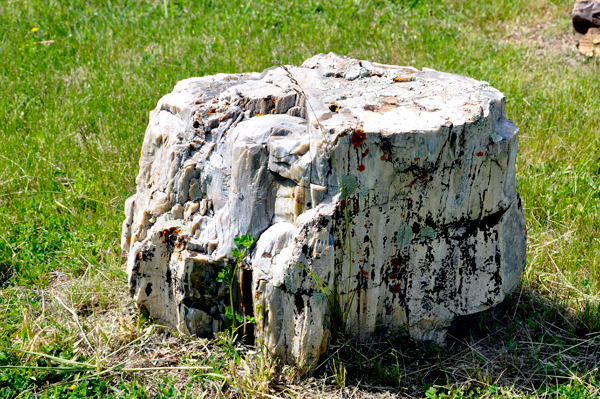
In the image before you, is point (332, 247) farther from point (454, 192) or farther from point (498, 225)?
point (498, 225)

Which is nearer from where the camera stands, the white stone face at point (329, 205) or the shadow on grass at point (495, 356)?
the white stone face at point (329, 205)

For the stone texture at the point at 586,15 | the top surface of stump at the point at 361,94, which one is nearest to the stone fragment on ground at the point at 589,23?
the stone texture at the point at 586,15

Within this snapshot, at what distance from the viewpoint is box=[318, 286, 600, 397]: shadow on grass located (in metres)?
2.84

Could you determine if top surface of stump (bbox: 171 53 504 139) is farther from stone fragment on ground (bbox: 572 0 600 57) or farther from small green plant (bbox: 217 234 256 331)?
stone fragment on ground (bbox: 572 0 600 57)

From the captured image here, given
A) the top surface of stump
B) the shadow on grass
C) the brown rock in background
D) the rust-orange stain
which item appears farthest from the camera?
the brown rock in background

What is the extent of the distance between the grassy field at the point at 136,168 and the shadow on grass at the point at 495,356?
1cm

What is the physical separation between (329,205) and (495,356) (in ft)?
4.43

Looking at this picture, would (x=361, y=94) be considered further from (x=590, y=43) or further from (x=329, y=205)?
(x=590, y=43)

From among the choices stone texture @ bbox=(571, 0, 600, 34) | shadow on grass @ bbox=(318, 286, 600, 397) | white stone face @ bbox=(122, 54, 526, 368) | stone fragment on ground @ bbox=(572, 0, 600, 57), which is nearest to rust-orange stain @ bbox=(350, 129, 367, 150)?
white stone face @ bbox=(122, 54, 526, 368)

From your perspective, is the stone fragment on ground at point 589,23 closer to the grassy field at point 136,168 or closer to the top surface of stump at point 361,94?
the grassy field at point 136,168

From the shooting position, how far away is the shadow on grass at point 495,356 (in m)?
2.84

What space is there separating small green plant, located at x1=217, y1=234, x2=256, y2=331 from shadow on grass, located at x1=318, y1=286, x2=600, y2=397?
1.70ft

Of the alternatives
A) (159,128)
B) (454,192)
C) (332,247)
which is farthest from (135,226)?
(454,192)

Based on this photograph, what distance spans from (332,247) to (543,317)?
1.56 metres
